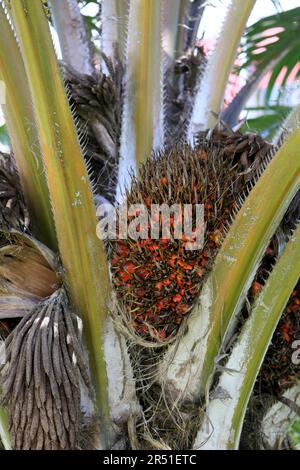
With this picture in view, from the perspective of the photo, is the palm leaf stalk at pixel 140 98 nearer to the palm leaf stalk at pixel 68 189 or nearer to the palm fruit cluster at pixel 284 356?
the palm leaf stalk at pixel 68 189

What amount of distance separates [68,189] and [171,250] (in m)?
0.33

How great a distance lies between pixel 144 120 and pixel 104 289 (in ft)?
2.15

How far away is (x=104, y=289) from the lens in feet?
5.91

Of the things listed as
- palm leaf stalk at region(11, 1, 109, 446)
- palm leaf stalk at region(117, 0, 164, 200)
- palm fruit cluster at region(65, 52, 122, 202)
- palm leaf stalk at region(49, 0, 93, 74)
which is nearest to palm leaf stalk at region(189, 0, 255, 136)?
palm leaf stalk at region(117, 0, 164, 200)

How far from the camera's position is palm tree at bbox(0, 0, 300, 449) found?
64.2 inches

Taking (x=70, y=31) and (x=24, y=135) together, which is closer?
(x=24, y=135)

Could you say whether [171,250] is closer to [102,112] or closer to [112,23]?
[102,112]

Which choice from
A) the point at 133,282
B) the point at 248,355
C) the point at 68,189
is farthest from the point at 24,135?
the point at 248,355

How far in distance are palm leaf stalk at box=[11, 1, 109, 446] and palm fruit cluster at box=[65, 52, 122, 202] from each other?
462 mm

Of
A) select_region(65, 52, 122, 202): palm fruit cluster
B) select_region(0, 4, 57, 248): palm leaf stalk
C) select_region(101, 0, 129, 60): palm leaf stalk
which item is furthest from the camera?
select_region(101, 0, 129, 60): palm leaf stalk

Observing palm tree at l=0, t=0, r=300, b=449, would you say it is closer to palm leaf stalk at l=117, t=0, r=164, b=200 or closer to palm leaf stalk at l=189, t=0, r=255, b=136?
palm leaf stalk at l=117, t=0, r=164, b=200

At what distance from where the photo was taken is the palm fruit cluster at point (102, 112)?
2223mm

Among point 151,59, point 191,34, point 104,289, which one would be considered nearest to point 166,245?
point 104,289

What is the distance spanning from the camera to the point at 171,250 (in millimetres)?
1759
